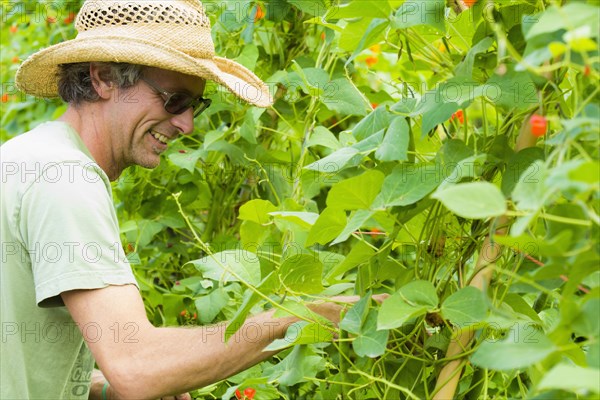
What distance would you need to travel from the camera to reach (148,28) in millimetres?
1646

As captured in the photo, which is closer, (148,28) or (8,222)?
(8,222)

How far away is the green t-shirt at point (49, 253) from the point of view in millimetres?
1383

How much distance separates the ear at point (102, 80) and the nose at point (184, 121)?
131mm

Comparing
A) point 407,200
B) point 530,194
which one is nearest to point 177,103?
point 407,200

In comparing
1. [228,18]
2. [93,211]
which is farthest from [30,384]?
[228,18]

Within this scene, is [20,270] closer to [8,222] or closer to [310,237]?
[8,222]

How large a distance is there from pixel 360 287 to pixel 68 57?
778mm

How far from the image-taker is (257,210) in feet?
4.99

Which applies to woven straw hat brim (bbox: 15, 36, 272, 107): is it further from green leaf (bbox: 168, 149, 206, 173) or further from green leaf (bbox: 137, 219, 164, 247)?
green leaf (bbox: 137, 219, 164, 247)

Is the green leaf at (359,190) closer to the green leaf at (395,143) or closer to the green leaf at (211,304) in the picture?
the green leaf at (395,143)

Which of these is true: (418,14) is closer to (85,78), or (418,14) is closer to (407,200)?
(407,200)

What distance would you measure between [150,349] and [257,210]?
1.02ft

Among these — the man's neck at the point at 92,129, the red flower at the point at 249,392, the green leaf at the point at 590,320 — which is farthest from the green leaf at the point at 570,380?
the man's neck at the point at 92,129

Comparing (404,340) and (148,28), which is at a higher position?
(148,28)
